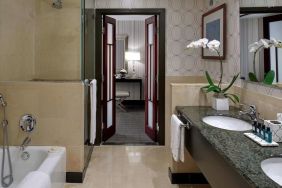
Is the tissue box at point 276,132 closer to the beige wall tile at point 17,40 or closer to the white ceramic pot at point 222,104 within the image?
the white ceramic pot at point 222,104

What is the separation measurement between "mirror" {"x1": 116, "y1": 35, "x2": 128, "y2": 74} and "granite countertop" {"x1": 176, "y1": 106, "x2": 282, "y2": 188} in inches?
247

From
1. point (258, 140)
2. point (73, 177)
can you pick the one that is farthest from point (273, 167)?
point (73, 177)

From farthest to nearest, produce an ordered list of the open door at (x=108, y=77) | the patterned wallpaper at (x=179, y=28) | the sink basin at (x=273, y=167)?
the open door at (x=108, y=77), the patterned wallpaper at (x=179, y=28), the sink basin at (x=273, y=167)

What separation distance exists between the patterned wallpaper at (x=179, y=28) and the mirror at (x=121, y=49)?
4.06 m

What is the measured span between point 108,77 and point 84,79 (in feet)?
4.51

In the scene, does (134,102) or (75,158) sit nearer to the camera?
(75,158)

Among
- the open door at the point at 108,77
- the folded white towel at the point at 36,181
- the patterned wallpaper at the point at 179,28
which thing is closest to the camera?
the folded white towel at the point at 36,181

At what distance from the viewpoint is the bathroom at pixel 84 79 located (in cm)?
279

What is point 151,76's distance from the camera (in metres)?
4.69

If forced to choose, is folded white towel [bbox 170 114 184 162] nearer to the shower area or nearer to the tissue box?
the tissue box

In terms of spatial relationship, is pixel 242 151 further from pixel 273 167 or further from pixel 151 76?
pixel 151 76

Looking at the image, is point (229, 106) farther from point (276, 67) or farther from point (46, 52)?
point (46, 52)

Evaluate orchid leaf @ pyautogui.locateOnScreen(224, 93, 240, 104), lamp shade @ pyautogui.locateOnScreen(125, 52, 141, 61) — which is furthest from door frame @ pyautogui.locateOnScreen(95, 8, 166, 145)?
lamp shade @ pyautogui.locateOnScreen(125, 52, 141, 61)

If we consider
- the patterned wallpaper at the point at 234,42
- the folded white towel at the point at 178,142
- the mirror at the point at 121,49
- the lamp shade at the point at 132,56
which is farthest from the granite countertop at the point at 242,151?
the mirror at the point at 121,49
